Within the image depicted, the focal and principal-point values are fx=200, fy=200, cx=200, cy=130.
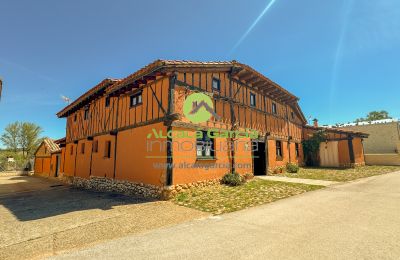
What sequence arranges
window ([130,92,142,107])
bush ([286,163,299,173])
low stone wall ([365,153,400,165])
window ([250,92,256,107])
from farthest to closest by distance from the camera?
low stone wall ([365,153,400,165])
bush ([286,163,299,173])
window ([250,92,256,107])
window ([130,92,142,107])

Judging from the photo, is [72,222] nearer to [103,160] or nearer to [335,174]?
[103,160]

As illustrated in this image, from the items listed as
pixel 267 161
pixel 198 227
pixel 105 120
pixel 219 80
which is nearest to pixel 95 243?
pixel 198 227

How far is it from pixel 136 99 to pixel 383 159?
2654 centimetres

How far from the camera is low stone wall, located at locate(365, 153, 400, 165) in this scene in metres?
21.3

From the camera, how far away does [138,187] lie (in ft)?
31.2

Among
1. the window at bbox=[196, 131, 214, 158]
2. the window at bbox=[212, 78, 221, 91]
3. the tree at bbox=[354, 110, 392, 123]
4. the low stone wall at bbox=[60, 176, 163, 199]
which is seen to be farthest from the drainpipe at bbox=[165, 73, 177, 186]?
the tree at bbox=[354, 110, 392, 123]

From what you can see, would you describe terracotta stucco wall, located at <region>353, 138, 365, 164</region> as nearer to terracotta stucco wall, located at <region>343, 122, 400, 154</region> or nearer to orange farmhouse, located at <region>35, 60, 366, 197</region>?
orange farmhouse, located at <region>35, 60, 366, 197</region>

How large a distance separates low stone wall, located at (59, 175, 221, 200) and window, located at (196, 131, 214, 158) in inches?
51.5

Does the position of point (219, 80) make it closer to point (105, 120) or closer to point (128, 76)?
point (128, 76)

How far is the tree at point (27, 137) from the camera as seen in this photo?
41000 millimetres

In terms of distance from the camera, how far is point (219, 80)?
38.3 feet

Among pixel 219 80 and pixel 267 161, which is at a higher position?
pixel 219 80

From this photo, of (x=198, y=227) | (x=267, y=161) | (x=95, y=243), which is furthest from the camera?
(x=267, y=161)

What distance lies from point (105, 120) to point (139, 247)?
36.8 feet
